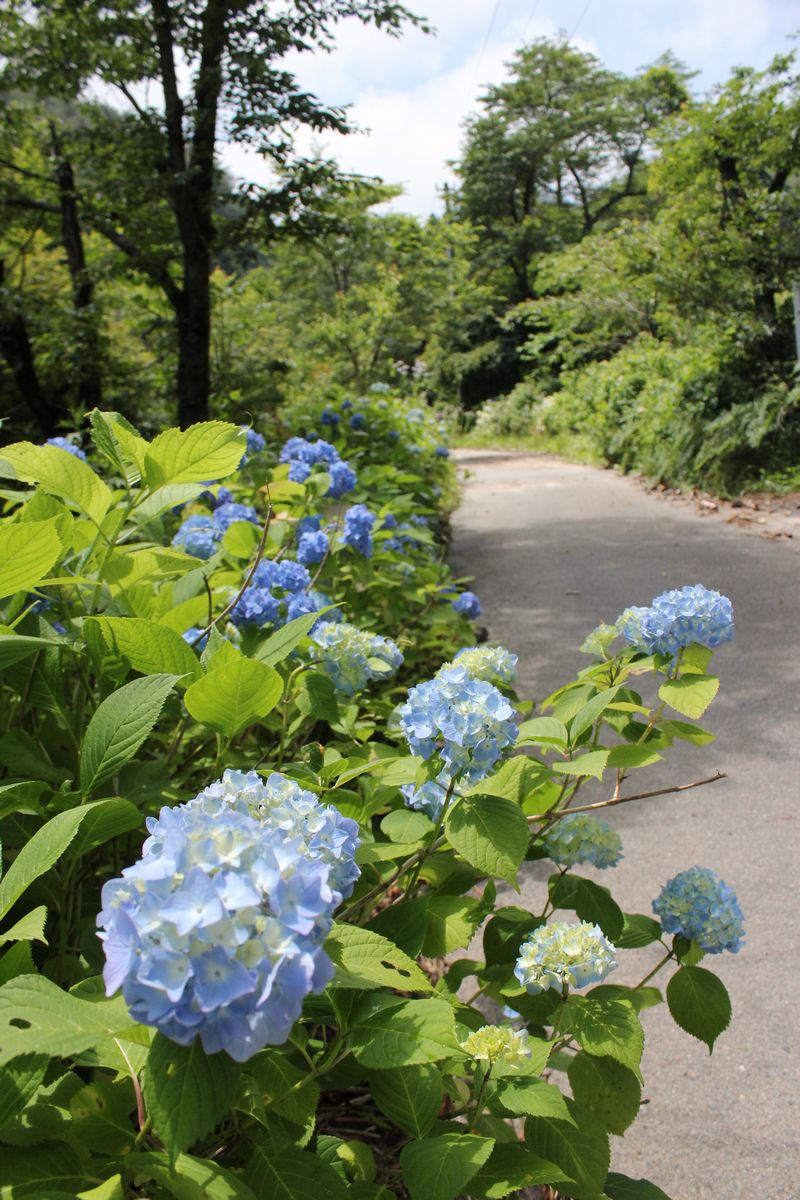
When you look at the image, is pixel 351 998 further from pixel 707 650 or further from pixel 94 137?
pixel 94 137

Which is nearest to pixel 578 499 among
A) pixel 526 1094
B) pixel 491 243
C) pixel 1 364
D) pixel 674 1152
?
pixel 1 364

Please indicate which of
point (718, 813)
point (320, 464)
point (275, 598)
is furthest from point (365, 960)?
point (718, 813)

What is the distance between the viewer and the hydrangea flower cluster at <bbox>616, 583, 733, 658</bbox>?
1.32m

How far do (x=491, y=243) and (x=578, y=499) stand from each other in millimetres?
21578

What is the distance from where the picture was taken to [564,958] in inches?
44.1

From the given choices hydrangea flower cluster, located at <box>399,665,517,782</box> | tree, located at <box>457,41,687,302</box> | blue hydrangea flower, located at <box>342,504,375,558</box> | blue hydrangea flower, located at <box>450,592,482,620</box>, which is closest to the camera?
hydrangea flower cluster, located at <box>399,665,517,782</box>

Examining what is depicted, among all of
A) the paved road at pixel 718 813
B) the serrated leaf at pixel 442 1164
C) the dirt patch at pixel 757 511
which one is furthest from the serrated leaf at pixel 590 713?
the dirt patch at pixel 757 511

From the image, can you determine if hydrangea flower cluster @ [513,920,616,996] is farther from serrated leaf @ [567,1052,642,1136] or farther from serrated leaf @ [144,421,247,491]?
serrated leaf @ [144,421,247,491]

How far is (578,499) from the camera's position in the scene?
1070 centimetres

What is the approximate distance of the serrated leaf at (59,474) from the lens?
1.19m

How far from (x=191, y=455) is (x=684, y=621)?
0.78m

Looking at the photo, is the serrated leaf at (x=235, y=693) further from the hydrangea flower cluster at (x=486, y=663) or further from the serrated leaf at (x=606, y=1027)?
the serrated leaf at (x=606, y=1027)

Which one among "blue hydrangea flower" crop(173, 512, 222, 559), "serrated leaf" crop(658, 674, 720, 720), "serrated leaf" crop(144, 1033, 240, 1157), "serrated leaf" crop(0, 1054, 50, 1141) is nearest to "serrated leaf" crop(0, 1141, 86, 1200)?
"serrated leaf" crop(0, 1054, 50, 1141)

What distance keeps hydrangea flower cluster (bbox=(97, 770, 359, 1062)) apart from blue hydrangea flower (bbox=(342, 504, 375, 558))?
6.15 feet
